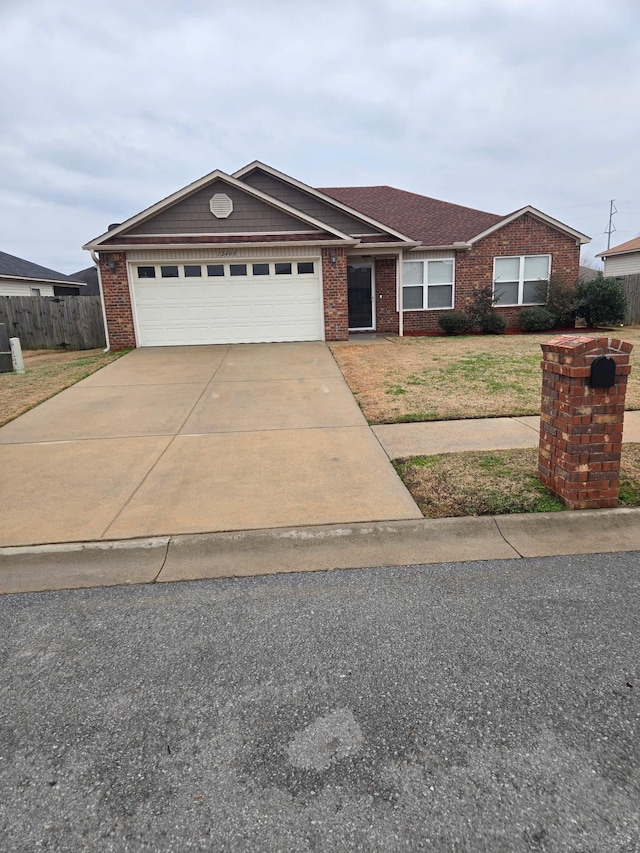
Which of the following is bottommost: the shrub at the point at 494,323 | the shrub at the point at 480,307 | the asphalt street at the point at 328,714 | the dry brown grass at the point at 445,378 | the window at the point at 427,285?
the asphalt street at the point at 328,714

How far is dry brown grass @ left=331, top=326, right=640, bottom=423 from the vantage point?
7.73 metres

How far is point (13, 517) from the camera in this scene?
183 inches

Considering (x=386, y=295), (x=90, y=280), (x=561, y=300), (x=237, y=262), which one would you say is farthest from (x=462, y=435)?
(x=90, y=280)

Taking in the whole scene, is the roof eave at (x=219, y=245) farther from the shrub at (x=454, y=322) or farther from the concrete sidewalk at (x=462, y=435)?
the concrete sidewalk at (x=462, y=435)

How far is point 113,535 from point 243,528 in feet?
3.35

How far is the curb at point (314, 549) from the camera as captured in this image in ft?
12.2

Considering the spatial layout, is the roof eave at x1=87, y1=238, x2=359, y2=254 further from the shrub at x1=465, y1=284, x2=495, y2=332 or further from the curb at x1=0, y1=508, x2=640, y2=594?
the curb at x1=0, y1=508, x2=640, y2=594

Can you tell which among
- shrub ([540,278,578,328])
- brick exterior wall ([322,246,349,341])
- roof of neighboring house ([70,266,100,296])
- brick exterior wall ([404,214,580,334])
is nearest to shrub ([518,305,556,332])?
shrub ([540,278,578,328])

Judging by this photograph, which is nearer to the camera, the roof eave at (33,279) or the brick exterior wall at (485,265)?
the brick exterior wall at (485,265)

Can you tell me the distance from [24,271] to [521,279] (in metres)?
23.7

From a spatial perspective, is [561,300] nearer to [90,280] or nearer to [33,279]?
[33,279]

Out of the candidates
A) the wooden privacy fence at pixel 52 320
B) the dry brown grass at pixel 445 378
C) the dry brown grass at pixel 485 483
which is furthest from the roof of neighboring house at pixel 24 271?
the dry brown grass at pixel 485 483

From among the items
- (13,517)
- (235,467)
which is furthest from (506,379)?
(13,517)

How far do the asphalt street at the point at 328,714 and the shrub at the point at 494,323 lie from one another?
15.4 meters
